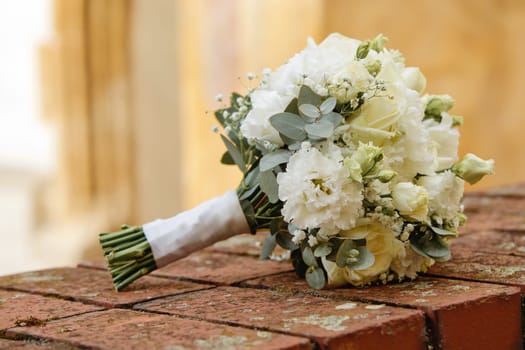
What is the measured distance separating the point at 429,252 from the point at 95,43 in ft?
12.8

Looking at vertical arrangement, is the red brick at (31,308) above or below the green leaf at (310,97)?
below

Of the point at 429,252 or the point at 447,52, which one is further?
the point at 447,52

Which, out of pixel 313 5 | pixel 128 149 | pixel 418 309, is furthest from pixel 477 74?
pixel 418 309

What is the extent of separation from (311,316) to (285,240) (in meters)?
0.28

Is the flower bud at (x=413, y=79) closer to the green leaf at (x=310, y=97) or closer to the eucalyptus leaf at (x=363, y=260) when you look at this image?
the green leaf at (x=310, y=97)

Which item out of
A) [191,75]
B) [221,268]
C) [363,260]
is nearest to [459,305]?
[363,260]

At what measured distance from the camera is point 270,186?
4.40ft

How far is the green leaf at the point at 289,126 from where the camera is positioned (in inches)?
51.7

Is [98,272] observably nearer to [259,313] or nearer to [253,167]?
[253,167]

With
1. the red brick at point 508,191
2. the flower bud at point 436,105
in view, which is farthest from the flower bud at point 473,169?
the red brick at point 508,191

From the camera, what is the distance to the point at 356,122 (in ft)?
4.33

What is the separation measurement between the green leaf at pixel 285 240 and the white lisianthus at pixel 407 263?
15cm

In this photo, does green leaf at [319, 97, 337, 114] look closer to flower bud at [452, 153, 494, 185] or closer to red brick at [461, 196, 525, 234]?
flower bud at [452, 153, 494, 185]

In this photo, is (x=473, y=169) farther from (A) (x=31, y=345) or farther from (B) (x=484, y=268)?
(A) (x=31, y=345)
